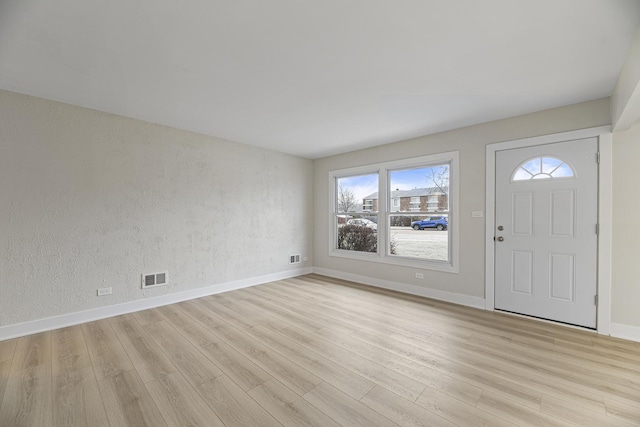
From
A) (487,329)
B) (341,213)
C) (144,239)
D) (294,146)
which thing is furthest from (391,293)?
(144,239)

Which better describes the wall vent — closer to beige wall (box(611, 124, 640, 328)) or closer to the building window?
the building window

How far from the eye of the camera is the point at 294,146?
4.82 m

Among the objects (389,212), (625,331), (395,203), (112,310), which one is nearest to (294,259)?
(389,212)

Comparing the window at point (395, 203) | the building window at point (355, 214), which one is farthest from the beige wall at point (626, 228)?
the building window at point (355, 214)

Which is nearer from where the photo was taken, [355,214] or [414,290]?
[414,290]

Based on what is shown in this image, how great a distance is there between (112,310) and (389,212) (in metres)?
4.31

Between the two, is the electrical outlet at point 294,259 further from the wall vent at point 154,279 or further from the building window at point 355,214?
the wall vent at point 154,279

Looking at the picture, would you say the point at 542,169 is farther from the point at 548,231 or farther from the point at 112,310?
the point at 112,310

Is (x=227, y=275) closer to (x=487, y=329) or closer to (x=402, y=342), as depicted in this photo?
(x=402, y=342)

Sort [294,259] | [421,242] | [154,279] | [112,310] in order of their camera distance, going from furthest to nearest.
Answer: [294,259], [421,242], [154,279], [112,310]

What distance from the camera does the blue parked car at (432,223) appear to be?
4082mm

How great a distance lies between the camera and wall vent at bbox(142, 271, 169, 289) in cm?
355

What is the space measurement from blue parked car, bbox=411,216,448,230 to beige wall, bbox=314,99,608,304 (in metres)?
0.31

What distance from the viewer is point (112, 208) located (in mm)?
3309
